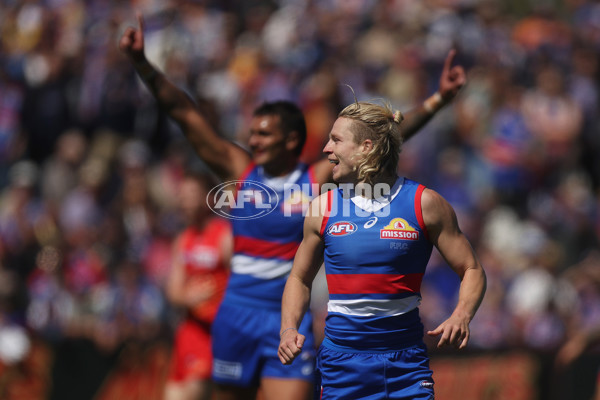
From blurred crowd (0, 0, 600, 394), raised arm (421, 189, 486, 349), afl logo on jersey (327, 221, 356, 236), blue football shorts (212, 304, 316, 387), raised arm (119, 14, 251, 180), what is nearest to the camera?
raised arm (421, 189, 486, 349)

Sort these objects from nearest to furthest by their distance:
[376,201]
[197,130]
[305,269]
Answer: [376,201], [305,269], [197,130]

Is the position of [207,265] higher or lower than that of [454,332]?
lower

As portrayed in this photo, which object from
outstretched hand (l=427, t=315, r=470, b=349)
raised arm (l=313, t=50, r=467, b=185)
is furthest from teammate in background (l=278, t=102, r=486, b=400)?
raised arm (l=313, t=50, r=467, b=185)

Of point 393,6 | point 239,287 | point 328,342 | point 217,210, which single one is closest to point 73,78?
point 393,6

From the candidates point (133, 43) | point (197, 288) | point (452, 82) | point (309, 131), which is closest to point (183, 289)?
point (197, 288)

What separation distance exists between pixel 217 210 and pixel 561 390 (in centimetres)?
413

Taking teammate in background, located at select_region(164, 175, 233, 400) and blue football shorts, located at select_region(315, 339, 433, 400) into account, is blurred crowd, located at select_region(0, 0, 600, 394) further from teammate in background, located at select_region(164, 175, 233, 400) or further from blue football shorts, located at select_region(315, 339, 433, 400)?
blue football shorts, located at select_region(315, 339, 433, 400)

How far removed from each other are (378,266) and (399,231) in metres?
0.22

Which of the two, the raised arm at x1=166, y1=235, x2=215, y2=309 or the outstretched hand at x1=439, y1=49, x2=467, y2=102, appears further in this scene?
the raised arm at x1=166, y1=235, x2=215, y2=309

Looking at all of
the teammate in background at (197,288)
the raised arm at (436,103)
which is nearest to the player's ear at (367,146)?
the raised arm at (436,103)

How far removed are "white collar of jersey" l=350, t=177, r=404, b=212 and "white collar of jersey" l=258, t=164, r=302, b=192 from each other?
148 cm

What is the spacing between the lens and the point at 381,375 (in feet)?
16.1

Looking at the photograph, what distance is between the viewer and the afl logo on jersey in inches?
195

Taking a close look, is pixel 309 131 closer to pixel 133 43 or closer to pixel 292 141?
pixel 292 141
